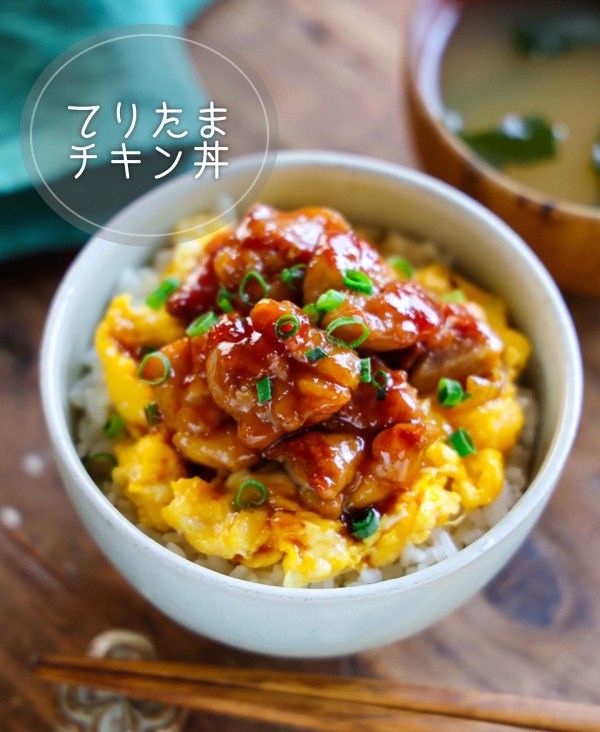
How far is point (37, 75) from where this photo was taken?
2473 millimetres

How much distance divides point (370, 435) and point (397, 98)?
161 centimetres

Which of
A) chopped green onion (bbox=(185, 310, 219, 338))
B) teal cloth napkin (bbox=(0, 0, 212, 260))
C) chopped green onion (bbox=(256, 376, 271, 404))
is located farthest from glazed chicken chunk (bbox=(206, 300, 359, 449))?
teal cloth napkin (bbox=(0, 0, 212, 260))

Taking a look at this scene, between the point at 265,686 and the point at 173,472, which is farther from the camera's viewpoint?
the point at 265,686

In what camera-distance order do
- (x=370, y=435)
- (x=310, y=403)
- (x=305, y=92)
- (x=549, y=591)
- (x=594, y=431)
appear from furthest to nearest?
1. (x=305, y=92)
2. (x=594, y=431)
3. (x=549, y=591)
4. (x=370, y=435)
5. (x=310, y=403)

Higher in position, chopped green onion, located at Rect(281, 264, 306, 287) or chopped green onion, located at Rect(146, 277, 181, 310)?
chopped green onion, located at Rect(281, 264, 306, 287)

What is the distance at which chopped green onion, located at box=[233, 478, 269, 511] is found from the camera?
1.71 m

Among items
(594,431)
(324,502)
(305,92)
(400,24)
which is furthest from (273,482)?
(400,24)

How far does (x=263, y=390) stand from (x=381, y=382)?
24cm

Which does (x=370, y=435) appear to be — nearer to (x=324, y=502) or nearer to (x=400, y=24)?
(x=324, y=502)

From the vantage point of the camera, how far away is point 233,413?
5.43ft

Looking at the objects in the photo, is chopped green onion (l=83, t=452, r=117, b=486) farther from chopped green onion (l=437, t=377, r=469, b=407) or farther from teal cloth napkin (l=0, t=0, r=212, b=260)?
teal cloth napkin (l=0, t=0, r=212, b=260)

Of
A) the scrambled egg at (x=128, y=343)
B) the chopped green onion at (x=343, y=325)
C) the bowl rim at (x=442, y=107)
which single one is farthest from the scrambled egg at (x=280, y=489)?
the bowl rim at (x=442, y=107)

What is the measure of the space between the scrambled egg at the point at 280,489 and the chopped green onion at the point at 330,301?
1.03ft

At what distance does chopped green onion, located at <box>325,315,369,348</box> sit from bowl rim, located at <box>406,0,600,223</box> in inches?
31.1
